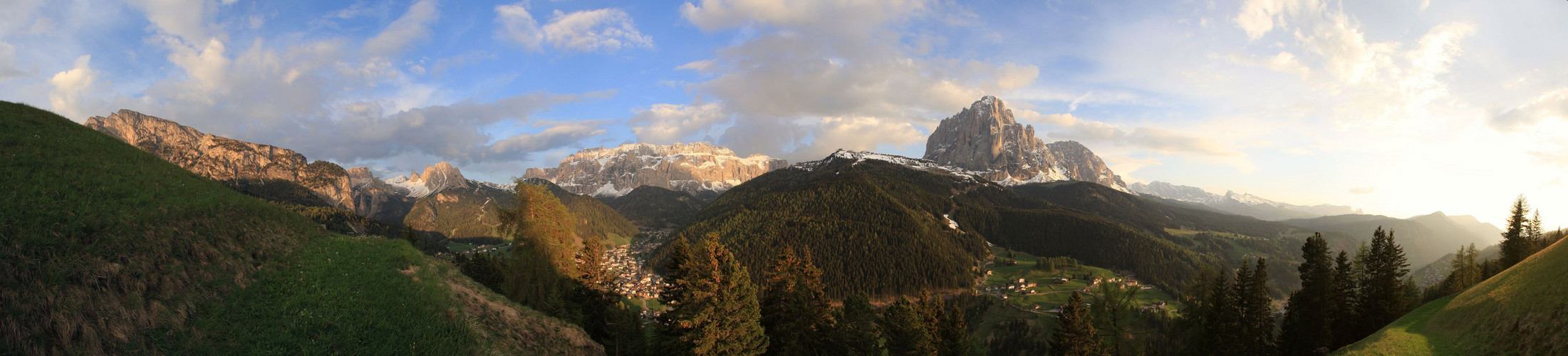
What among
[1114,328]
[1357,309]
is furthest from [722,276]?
[1357,309]

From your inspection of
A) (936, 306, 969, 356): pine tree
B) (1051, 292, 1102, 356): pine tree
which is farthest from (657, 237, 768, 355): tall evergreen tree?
(1051, 292, 1102, 356): pine tree

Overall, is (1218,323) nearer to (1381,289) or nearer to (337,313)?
(1381,289)

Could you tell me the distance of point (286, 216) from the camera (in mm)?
19438

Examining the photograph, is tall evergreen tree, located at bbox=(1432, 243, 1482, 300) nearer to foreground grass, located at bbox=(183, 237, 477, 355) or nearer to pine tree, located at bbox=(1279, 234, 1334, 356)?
pine tree, located at bbox=(1279, 234, 1334, 356)

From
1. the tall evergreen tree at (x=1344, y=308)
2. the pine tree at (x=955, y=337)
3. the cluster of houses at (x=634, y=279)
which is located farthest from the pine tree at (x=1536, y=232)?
the cluster of houses at (x=634, y=279)

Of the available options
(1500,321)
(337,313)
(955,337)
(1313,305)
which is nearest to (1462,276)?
(1313,305)

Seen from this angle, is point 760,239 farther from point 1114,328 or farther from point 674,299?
point 674,299

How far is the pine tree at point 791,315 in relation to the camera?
34094 millimetres

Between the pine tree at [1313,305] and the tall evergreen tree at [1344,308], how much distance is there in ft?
1.26

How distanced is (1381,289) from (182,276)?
6794 cm

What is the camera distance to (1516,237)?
41.9 metres

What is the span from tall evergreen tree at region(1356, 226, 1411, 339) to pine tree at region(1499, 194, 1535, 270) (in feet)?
37.2

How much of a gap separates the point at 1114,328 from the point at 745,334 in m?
40.5

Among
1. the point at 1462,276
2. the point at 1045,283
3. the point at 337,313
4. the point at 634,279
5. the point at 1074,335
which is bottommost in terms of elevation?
the point at 634,279
